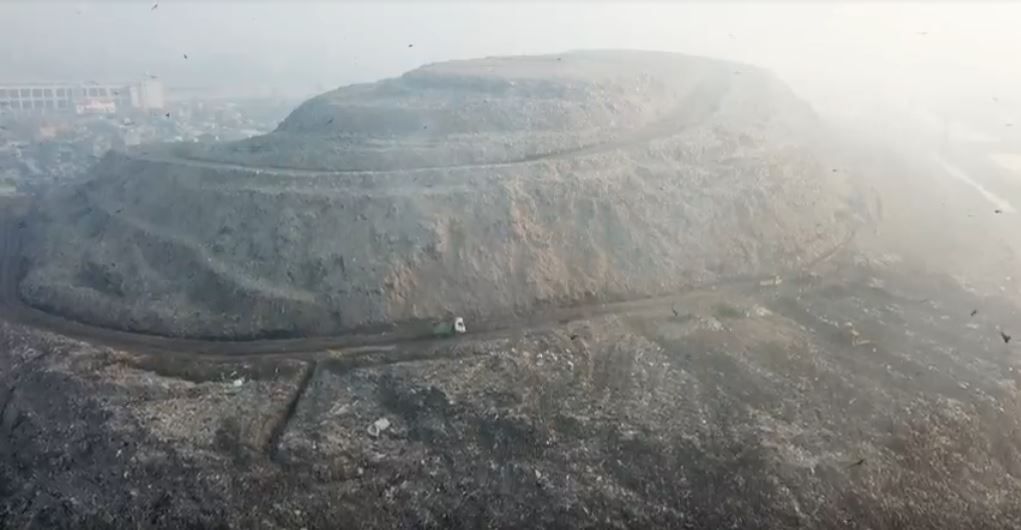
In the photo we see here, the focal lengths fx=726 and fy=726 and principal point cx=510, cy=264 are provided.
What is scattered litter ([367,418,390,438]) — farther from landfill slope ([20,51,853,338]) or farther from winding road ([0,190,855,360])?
landfill slope ([20,51,853,338])

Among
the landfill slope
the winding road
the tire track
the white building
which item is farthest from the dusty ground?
the white building

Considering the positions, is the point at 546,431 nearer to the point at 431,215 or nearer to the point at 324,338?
the point at 324,338

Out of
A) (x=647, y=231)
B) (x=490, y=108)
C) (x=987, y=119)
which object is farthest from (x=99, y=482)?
(x=987, y=119)

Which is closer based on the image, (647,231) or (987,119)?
(647,231)

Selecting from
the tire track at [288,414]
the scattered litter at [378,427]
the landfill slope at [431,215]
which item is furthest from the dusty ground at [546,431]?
the landfill slope at [431,215]

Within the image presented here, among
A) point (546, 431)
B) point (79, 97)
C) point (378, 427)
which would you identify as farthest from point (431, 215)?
point (79, 97)

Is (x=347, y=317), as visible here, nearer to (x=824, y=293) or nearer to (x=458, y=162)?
(x=458, y=162)

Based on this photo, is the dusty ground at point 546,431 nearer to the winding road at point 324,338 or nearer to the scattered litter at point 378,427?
the scattered litter at point 378,427
